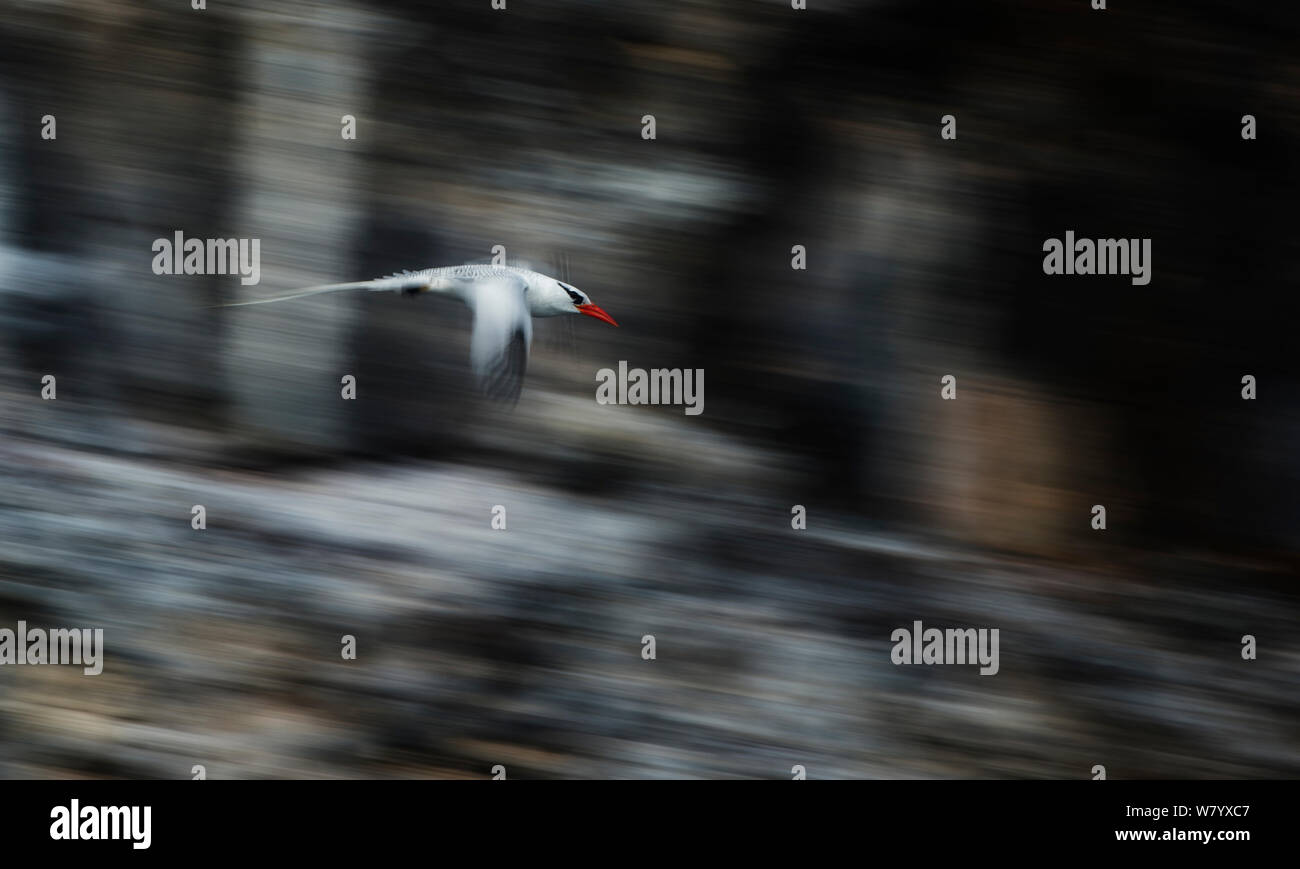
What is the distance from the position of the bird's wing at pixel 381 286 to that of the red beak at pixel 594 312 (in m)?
0.47

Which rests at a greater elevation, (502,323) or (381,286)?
(381,286)

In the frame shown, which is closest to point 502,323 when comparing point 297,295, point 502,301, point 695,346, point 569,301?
point 502,301

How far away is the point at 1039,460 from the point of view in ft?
13.5

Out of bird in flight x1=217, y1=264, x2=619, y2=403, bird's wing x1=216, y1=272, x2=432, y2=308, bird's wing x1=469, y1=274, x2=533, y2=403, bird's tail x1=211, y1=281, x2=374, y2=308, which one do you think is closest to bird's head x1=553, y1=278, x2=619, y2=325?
bird in flight x1=217, y1=264, x2=619, y2=403

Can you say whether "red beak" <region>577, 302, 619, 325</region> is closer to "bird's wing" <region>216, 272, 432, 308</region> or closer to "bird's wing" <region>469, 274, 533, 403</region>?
"bird's wing" <region>469, 274, 533, 403</region>

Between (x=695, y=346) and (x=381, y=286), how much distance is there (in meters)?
1.07

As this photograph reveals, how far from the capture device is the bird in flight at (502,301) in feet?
11.7

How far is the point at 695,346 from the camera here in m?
4.15

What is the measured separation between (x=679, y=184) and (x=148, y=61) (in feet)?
6.56

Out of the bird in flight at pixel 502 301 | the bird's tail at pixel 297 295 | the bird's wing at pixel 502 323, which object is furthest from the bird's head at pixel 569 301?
the bird's tail at pixel 297 295

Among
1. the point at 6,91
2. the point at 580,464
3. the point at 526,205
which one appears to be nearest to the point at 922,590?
the point at 580,464

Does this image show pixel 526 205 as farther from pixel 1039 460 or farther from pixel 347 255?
pixel 1039 460

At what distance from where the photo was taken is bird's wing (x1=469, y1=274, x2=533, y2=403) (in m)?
3.57

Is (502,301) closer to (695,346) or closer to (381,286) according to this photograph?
(381,286)
